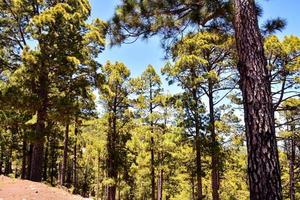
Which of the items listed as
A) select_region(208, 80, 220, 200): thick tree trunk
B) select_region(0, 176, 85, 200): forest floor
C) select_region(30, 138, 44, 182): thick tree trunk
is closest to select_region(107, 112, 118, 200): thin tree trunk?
select_region(30, 138, 44, 182): thick tree trunk

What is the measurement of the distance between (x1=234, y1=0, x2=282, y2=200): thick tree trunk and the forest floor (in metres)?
8.28

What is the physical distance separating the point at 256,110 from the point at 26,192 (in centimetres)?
895

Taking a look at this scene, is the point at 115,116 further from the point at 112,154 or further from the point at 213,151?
the point at 213,151

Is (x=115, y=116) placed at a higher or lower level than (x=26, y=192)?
higher

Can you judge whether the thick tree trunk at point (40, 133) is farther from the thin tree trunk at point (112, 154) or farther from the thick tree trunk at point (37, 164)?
the thin tree trunk at point (112, 154)

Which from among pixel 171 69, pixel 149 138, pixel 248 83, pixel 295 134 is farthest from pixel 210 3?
pixel 149 138

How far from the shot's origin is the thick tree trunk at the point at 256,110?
4328 mm

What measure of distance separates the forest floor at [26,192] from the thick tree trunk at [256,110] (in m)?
8.28

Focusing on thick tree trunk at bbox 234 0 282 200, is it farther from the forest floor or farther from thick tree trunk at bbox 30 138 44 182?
thick tree trunk at bbox 30 138 44 182

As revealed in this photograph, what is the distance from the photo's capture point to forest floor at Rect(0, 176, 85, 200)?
34.7 ft

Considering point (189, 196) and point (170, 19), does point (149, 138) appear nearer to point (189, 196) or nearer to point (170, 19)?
point (170, 19)

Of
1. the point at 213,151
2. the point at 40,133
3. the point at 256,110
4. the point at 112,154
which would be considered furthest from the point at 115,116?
the point at 256,110

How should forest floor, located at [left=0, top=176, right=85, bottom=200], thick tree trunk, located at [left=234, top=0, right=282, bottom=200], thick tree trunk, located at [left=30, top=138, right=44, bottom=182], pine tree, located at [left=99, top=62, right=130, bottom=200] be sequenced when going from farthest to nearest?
1. pine tree, located at [left=99, top=62, right=130, bottom=200]
2. thick tree trunk, located at [left=30, top=138, right=44, bottom=182]
3. forest floor, located at [left=0, top=176, right=85, bottom=200]
4. thick tree trunk, located at [left=234, top=0, right=282, bottom=200]

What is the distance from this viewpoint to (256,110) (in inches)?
181
